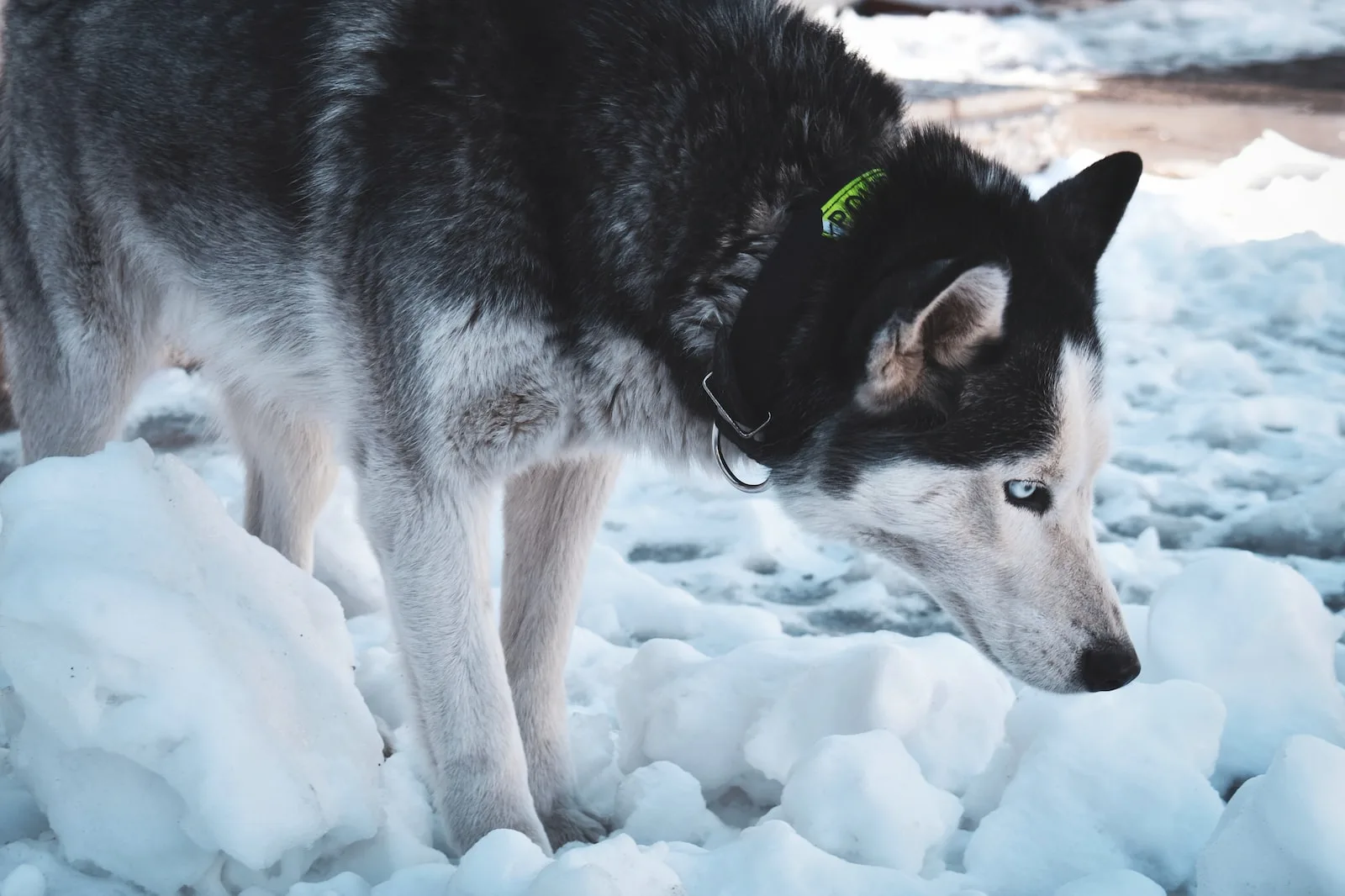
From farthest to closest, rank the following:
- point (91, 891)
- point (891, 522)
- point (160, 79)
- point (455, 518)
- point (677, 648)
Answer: point (677, 648) → point (160, 79) → point (455, 518) → point (891, 522) → point (91, 891)

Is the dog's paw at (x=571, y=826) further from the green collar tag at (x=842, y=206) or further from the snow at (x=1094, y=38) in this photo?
the snow at (x=1094, y=38)

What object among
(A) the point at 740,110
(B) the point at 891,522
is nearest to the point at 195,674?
(B) the point at 891,522

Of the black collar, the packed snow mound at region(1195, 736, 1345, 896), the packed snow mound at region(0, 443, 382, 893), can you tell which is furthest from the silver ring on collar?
the packed snow mound at region(1195, 736, 1345, 896)

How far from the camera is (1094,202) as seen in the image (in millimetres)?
2555

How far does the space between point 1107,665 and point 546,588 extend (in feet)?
4.18

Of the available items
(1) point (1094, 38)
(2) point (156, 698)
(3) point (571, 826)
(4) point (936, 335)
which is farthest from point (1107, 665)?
(1) point (1094, 38)

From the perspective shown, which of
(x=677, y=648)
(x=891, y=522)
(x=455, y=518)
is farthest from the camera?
(x=677, y=648)

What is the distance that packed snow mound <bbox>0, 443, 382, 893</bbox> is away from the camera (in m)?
2.19

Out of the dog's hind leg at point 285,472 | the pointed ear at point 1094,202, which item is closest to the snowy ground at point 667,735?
the dog's hind leg at point 285,472

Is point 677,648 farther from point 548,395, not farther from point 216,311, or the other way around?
point 216,311

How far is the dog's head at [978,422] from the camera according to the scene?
7.25 feet

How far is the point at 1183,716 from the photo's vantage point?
8.61 feet

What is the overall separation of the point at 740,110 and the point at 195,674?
1.41 m

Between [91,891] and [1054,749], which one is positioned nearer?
[91,891]
